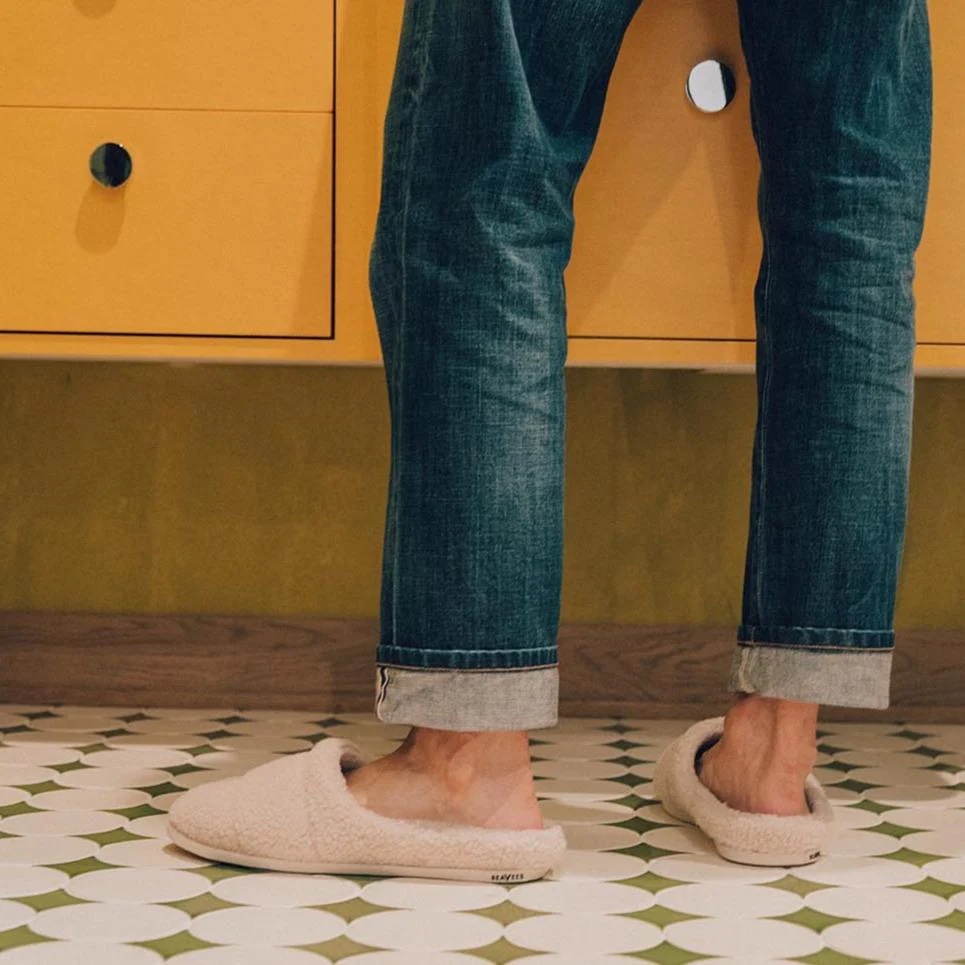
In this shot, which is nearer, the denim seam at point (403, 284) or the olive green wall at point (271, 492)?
the denim seam at point (403, 284)

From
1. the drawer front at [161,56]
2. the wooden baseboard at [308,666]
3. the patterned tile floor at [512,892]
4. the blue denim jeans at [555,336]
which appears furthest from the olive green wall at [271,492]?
the blue denim jeans at [555,336]

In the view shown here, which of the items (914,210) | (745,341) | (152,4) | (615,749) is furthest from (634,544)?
(152,4)

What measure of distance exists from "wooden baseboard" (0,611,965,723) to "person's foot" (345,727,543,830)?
560 mm

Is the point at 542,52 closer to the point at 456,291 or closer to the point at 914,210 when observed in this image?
the point at 456,291

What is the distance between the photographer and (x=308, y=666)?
55.4 inches

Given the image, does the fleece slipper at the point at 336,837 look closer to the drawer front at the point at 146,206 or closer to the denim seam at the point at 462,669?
the denim seam at the point at 462,669

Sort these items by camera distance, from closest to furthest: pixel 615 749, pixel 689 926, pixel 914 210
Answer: pixel 689 926, pixel 914 210, pixel 615 749

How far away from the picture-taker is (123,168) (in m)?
1.08

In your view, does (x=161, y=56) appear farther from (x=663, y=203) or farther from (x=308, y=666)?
(x=308, y=666)

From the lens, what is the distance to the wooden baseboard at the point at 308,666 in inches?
54.9

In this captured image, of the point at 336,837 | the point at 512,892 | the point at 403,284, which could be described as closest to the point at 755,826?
the point at 512,892

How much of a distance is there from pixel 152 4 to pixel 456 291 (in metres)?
0.48

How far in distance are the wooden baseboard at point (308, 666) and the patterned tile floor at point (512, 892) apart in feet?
0.73

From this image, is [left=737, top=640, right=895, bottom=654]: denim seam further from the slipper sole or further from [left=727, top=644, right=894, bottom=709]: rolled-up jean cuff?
the slipper sole
